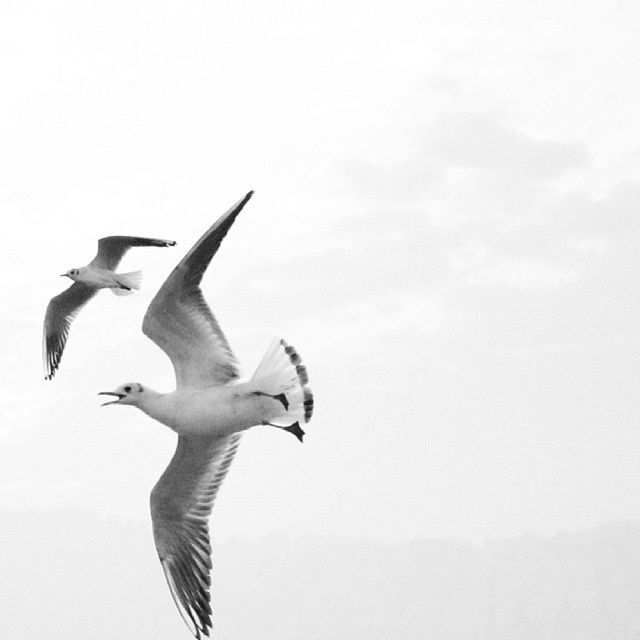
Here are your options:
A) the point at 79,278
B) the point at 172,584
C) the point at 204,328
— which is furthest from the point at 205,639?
the point at 79,278

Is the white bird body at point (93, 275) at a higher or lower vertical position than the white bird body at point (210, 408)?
lower

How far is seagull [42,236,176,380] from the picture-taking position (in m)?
18.8

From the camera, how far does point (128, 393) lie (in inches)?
451

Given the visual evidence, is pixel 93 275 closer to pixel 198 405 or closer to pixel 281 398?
pixel 198 405

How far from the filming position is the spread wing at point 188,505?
40.3 ft

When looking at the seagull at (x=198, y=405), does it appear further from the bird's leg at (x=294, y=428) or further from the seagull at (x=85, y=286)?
the seagull at (x=85, y=286)

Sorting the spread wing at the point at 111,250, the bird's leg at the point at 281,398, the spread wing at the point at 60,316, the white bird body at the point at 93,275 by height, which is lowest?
the spread wing at the point at 60,316

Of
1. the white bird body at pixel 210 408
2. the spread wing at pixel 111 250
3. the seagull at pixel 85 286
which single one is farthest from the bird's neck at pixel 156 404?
the spread wing at pixel 111 250

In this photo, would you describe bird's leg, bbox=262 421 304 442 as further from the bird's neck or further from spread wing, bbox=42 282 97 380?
spread wing, bbox=42 282 97 380

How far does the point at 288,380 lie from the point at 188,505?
234cm

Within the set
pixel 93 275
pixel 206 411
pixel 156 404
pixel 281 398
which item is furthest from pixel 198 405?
pixel 93 275

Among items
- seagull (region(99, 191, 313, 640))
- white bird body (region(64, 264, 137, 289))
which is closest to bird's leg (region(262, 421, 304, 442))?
seagull (region(99, 191, 313, 640))

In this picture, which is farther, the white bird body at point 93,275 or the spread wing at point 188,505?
the white bird body at point 93,275

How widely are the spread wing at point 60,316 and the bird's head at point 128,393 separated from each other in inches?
370
